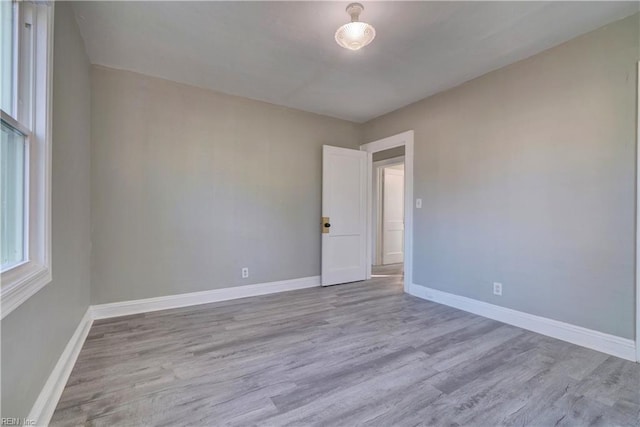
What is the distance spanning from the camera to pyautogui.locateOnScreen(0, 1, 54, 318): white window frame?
1.43 meters

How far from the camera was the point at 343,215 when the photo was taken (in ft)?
14.5

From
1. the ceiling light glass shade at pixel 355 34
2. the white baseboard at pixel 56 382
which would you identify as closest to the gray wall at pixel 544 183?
the ceiling light glass shade at pixel 355 34

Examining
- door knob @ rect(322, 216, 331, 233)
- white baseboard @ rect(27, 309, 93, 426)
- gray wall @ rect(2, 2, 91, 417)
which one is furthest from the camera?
door knob @ rect(322, 216, 331, 233)

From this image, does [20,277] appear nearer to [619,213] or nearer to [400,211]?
[619,213]

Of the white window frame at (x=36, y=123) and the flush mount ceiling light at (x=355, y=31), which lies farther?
the flush mount ceiling light at (x=355, y=31)

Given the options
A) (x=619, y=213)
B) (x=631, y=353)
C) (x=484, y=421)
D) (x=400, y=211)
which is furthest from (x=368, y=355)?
(x=400, y=211)

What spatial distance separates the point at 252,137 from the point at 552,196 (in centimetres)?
338

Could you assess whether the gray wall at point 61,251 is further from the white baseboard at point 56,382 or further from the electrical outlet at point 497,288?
the electrical outlet at point 497,288

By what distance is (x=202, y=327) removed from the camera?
2.70 m

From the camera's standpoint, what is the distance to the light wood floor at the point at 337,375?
1.53 m

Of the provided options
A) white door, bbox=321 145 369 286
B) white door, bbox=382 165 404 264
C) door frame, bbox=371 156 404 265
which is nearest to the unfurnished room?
white door, bbox=321 145 369 286

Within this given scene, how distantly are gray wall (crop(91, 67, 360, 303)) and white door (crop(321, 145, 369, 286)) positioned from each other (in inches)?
7.2

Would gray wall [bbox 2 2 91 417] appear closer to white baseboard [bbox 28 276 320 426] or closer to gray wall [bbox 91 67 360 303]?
white baseboard [bbox 28 276 320 426]

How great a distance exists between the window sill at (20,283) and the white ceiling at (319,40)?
1.92 meters
